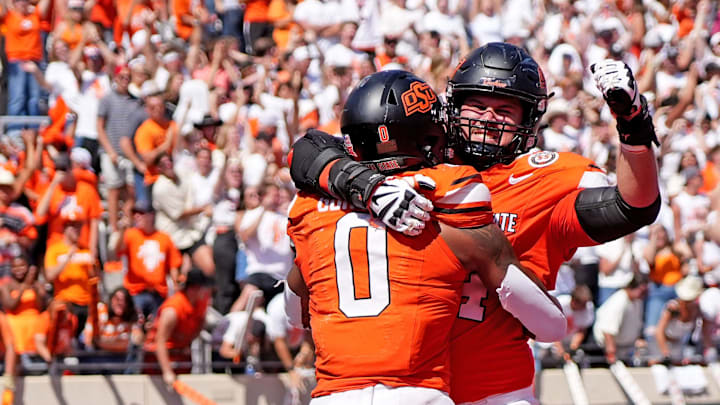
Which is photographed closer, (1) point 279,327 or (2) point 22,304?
(2) point 22,304

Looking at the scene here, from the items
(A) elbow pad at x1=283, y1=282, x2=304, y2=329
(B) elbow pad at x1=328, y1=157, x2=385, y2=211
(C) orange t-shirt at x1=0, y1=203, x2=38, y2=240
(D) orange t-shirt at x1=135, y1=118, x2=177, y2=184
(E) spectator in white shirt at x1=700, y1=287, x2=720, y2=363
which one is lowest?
(E) spectator in white shirt at x1=700, y1=287, x2=720, y2=363

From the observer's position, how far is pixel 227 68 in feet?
42.0

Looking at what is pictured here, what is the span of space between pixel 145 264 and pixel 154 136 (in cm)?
169

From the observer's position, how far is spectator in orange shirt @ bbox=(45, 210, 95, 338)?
920cm

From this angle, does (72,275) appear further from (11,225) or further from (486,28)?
(486,28)

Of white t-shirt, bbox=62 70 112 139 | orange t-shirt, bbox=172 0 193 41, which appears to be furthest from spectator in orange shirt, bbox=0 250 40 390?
orange t-shirt, bbox=172 0 193 41

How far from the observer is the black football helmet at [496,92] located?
387cm

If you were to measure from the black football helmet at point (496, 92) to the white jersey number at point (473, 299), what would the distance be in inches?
19.8

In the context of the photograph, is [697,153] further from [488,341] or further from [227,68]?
[488,341]

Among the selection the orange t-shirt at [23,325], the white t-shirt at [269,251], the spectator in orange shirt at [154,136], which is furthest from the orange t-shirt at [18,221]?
the white t-shirt at [269,251]

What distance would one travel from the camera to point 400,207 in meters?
3.26

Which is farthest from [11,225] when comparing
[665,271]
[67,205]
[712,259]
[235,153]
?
[712,259]

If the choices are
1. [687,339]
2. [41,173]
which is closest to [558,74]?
[687,339]

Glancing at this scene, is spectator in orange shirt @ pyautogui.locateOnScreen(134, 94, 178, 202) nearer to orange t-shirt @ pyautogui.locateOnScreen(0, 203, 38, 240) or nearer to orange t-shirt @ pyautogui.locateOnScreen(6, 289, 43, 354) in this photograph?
orange t-shirt @ pyautogui.locateOnScreen(0, 203, 38, 240)
